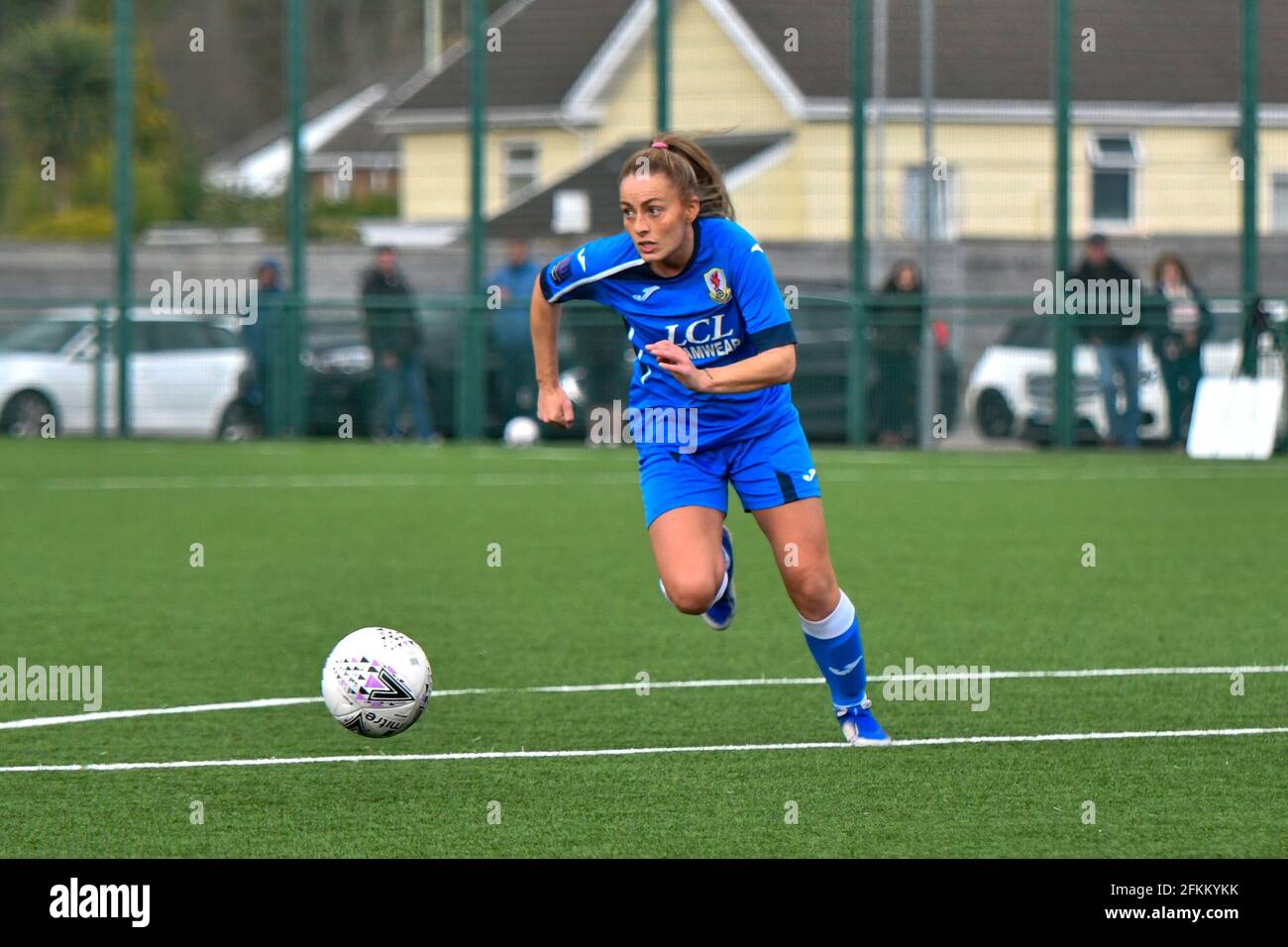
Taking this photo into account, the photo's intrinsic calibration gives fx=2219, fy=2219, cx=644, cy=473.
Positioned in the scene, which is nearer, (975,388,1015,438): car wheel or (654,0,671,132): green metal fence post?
(975,388,1015,438): car wheel

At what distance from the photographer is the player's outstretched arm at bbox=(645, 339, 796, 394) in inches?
247

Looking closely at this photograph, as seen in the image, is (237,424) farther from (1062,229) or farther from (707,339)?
(707,339)

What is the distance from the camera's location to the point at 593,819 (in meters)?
5.88

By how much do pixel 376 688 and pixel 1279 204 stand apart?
17.7 meters

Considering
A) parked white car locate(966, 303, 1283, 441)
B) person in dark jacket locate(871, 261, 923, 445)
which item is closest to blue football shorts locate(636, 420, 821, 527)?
parked white car locate(966, 303, 1283, 441)

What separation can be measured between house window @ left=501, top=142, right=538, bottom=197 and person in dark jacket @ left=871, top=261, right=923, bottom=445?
22.6 feet

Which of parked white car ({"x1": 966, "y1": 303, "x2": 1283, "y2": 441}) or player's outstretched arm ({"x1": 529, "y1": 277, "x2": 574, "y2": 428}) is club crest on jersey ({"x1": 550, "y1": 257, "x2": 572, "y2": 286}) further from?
parked white car ({"x1": 966, "y1": 303, "x2": 1283, "y2": 441})

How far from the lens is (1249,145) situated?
2197cm

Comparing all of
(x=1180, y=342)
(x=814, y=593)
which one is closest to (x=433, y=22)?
(x=1180, y=342)

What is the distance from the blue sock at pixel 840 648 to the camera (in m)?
6.83

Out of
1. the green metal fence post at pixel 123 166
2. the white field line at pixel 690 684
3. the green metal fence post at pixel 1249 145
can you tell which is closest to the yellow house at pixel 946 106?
the green metal fence post at pixel 1249 145
